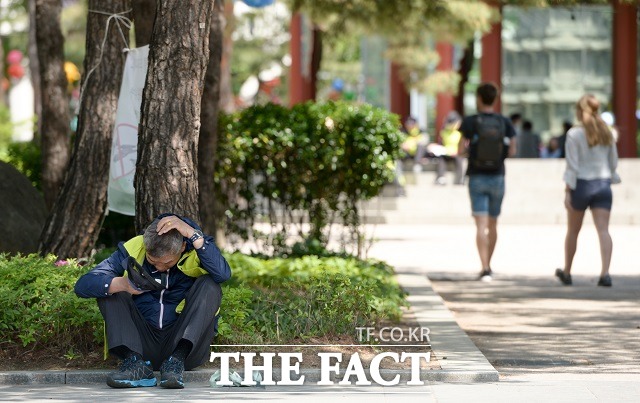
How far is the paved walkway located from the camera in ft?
28.1

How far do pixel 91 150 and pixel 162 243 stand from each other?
4.11 metres

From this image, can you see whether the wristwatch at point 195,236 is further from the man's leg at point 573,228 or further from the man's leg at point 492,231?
the man's leg at point 492,231

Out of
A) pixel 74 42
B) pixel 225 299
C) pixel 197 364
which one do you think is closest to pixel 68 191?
→ pixel 225 299

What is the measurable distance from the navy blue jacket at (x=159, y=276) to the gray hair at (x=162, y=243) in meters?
0.14

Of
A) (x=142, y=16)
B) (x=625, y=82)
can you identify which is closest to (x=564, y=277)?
(x=142, y=16)

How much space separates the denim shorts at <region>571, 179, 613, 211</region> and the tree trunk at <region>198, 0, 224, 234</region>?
11.5 ft

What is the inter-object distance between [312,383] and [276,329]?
1.13 meters

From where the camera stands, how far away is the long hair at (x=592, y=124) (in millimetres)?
14484

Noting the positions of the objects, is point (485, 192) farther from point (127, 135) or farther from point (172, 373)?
point (172, 373)

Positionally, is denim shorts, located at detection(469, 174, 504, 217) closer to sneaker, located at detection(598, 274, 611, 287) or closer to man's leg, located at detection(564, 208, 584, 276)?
man's leg, located at detection(564, 208, 584, 276)

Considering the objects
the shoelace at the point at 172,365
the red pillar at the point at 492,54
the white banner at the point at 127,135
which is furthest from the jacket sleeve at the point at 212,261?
the red pillar at the point at 492,54

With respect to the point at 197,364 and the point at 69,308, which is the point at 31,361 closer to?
the point at 69,308

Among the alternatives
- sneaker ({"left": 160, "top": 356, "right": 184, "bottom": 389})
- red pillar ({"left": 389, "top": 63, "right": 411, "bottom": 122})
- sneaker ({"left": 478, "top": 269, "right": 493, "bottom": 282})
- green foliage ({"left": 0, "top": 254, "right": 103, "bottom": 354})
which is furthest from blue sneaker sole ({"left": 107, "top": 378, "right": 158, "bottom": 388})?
red pillar ({"left": 389, "top": 63, "right": 411, "bottom": 122})

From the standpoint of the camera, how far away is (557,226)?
2655cm
